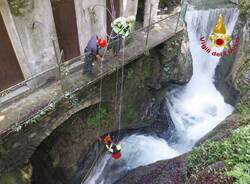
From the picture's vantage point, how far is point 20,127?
19.2 ft

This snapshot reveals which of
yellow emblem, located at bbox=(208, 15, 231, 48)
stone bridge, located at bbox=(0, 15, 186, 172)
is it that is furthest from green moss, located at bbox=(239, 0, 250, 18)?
stone bridge, located at bbox=(0, 15, 186, 172)

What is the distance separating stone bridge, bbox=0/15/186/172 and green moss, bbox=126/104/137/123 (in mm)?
2176

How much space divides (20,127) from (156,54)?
6.55 m

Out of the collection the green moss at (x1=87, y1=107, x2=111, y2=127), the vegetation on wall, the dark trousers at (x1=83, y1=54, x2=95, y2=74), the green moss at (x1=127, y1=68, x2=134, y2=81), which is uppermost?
the vegetation on wall

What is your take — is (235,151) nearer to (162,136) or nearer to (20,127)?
(20,127)

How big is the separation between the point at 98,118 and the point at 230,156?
16.5ft

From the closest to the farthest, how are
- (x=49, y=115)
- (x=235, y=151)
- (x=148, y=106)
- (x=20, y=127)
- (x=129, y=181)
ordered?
(x=235, y=151) → (x=20, y=127) → (x=49, y=115) → (x=129, y=181) → (x=148, y=106)

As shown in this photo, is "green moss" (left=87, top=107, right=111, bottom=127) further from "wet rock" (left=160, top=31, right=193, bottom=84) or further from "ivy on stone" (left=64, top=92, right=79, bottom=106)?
"wet rock" (left=160, top=31, right=193, bottom=84)

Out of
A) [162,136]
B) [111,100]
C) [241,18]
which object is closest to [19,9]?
[111,100]

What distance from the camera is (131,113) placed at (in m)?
10.3

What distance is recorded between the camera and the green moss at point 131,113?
1011 centimetres

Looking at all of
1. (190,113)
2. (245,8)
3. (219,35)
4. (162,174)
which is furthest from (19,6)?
(245,8)

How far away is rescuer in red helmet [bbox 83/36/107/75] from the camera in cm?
689

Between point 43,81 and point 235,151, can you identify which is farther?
Answer: point 43,81
